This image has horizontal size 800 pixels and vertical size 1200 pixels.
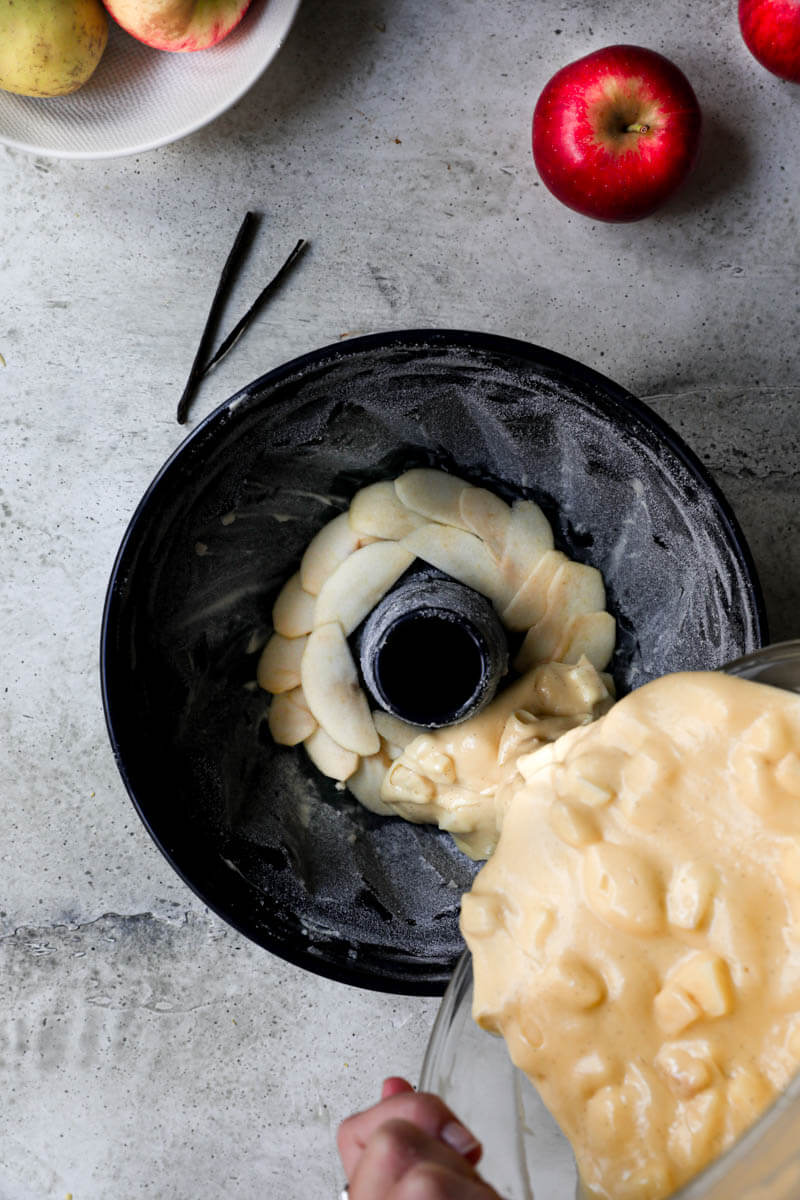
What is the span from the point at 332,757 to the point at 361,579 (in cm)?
14

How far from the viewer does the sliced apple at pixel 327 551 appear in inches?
31.5

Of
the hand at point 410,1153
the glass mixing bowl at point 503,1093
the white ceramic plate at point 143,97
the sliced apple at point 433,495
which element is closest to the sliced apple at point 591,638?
the sliced apple at point 433,495

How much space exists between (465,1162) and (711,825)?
0.58ft

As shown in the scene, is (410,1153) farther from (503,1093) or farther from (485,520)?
(485,520)

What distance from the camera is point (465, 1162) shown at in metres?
0.42

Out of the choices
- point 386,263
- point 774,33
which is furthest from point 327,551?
point 774,33

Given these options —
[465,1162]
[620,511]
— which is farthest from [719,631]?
[465,1162]

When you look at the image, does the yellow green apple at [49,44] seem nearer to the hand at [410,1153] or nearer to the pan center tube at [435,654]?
the pan center tube at [435,654]

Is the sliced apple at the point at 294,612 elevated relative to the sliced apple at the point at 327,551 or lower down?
lower down

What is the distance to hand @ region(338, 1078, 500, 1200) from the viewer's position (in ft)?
1.24

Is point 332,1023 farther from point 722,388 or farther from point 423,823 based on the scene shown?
point 722,388

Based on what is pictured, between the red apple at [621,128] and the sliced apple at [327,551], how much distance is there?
316mm

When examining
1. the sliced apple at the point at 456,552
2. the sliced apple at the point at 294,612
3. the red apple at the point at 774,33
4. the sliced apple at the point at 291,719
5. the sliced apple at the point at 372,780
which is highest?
the red apple at the point at 774,33

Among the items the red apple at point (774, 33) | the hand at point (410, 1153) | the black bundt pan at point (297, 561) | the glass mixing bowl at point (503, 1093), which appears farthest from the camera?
the red apple at point (774, 33)
